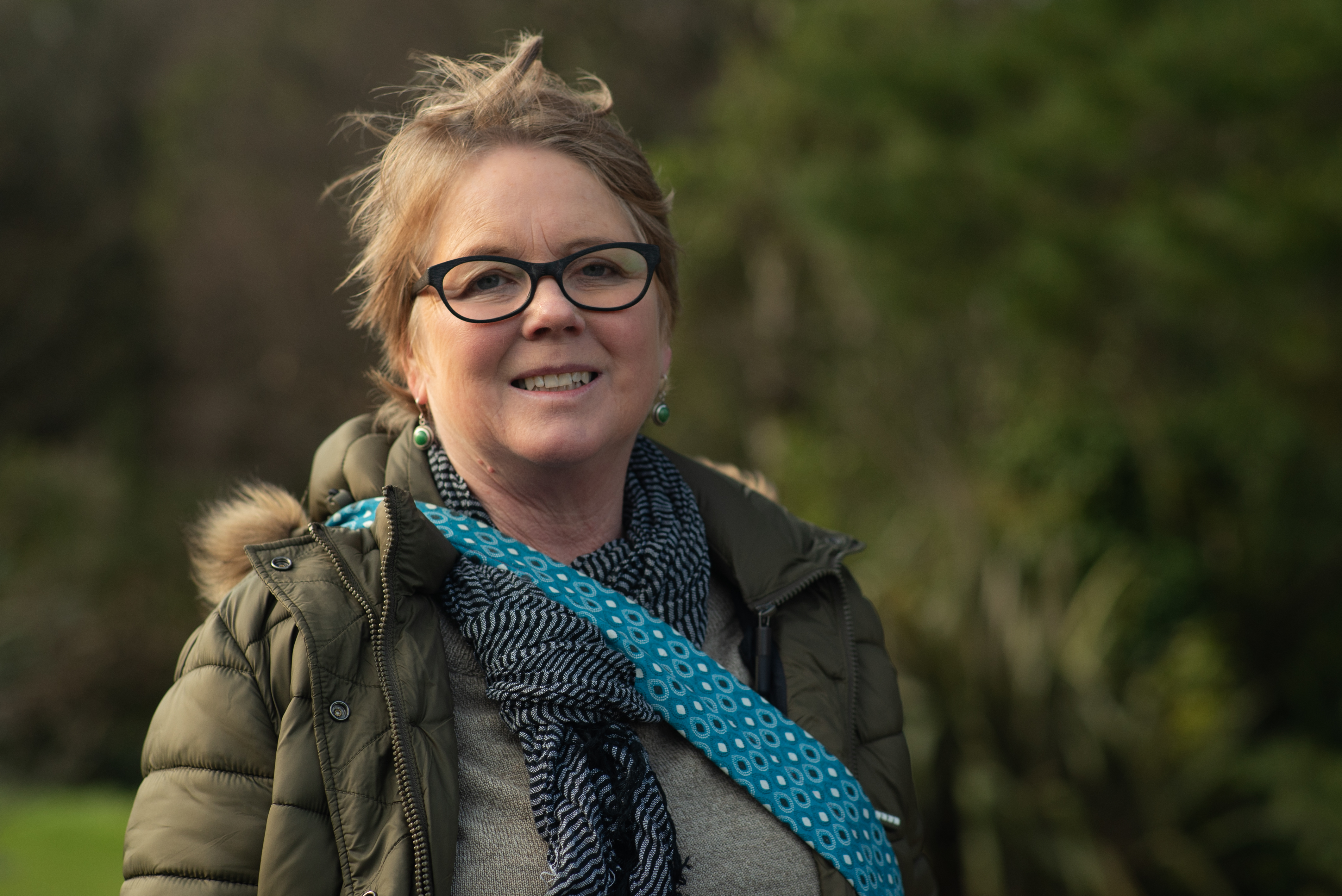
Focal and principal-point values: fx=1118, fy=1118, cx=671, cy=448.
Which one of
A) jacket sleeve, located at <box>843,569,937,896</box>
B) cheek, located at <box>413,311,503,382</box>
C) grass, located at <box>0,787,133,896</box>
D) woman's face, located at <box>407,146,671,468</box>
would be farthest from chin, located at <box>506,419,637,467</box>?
grass, located at <box>0,787,133,896</box>

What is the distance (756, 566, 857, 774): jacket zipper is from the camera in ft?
5.76

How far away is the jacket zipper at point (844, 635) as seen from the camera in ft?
5.76

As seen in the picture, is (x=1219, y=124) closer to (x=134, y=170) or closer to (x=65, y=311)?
(x=65, y=311)

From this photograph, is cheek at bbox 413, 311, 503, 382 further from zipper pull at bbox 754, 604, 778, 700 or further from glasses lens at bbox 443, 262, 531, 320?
zipper pull at bbox 754, 604, 778, 700

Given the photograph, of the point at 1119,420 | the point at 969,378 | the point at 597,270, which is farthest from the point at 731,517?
the point at 969,378

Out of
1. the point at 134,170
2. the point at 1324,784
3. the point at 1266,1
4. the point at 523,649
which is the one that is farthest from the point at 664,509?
the point at 134,170

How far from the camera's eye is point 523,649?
4.91 ft

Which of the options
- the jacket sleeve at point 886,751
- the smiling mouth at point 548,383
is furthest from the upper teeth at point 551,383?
the jacket sleeve at point 886,751

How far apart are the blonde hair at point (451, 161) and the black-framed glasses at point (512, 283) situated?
2.4 inches

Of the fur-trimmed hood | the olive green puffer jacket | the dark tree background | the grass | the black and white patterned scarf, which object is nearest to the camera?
the olive green puffer jacket

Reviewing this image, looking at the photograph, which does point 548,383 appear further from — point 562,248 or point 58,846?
point 58,846

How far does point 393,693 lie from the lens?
4.54 ft

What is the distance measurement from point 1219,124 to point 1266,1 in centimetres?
56

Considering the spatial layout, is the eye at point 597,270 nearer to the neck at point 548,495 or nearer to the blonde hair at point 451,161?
the blonde hair at point 451,161
